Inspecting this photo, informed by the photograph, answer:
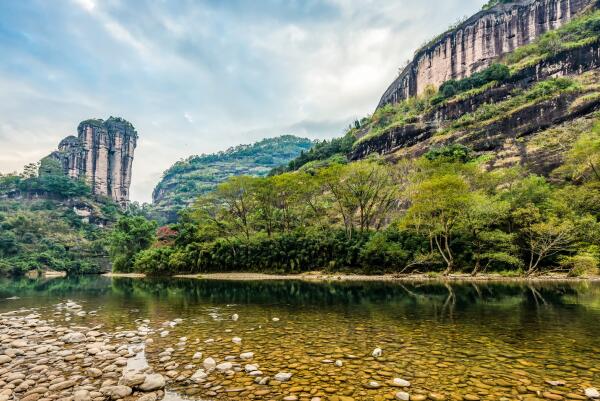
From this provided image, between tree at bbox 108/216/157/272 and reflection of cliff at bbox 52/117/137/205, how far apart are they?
9346 cm

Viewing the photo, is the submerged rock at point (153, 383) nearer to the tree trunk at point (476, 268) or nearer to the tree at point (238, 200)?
the tree trunk at point (476, 268)

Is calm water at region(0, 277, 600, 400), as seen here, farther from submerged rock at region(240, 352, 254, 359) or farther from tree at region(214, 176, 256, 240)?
tree at region(214, 176, 256, 240)

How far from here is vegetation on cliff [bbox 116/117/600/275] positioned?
87.6 ft

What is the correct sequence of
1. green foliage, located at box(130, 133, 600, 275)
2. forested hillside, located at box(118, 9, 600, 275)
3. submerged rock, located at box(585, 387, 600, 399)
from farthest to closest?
forested hillside, located at box(118, 9, 600, 275), green foliage, located at box(130, 133, 600, 275), submerged rock, located at box(585, 387, 600, 399)

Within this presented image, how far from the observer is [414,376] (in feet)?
17.8

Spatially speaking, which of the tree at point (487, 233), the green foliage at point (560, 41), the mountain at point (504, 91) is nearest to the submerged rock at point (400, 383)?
the tree at point (487, 233)

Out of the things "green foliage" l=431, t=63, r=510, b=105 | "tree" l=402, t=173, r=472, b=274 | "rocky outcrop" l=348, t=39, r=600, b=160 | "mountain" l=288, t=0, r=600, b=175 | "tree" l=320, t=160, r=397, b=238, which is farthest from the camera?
"green foliage" l=431, t=63, r=510, b=105

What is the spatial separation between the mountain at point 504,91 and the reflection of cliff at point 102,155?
10106cm

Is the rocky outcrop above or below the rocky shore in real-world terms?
above

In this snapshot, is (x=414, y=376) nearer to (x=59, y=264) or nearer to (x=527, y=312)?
(x=527, y=312)

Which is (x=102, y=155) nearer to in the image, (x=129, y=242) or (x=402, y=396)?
(x=129, y=242)

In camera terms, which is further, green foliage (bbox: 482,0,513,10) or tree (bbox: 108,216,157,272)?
green foliage (bbox: 482,0,513,10)

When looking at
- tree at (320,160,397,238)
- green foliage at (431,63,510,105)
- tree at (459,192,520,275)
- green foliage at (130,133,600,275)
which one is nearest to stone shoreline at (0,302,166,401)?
green foliage at (130,133,600,275)

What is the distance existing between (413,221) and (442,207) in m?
4.11
